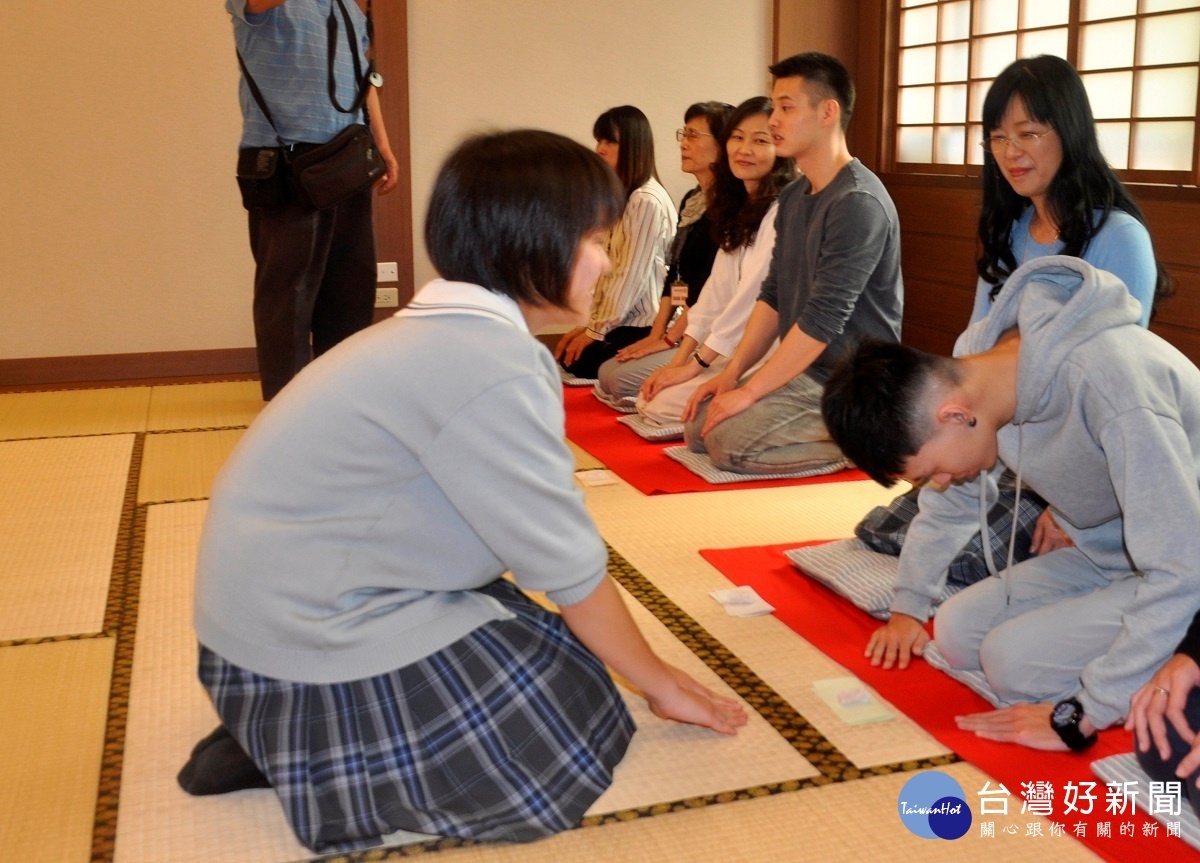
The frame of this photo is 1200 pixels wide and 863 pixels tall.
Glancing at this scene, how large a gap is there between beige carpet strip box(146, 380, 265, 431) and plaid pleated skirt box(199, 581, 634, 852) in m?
2.64

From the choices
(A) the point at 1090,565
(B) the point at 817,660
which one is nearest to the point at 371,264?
(B) the point at 817,660

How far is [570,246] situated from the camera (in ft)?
4.85

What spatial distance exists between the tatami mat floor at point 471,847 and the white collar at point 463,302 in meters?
0.68

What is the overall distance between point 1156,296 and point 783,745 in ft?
4.13

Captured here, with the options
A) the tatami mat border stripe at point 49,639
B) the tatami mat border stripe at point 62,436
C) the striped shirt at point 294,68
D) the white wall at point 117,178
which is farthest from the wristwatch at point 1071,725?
the white wall at point 117,178

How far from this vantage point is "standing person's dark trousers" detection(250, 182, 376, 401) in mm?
3738

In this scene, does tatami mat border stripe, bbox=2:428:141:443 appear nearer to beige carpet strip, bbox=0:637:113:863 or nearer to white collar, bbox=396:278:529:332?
beige carpet strip, bbox=0:637:113:863

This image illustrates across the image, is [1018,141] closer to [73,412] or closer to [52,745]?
[52,745]

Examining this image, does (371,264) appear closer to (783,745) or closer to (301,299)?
(301,299)

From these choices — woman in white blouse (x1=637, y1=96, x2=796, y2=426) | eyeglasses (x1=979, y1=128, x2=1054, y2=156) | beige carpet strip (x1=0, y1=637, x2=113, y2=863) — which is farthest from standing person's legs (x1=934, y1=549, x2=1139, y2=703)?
woman in white blouse (x1=637, y1=96, x2=796, y2=426)

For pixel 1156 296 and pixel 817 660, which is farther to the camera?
pixel 1156 296

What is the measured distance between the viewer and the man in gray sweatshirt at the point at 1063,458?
158 centimetres

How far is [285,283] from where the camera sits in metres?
3.78

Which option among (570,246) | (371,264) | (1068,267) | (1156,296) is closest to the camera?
(570,246)
